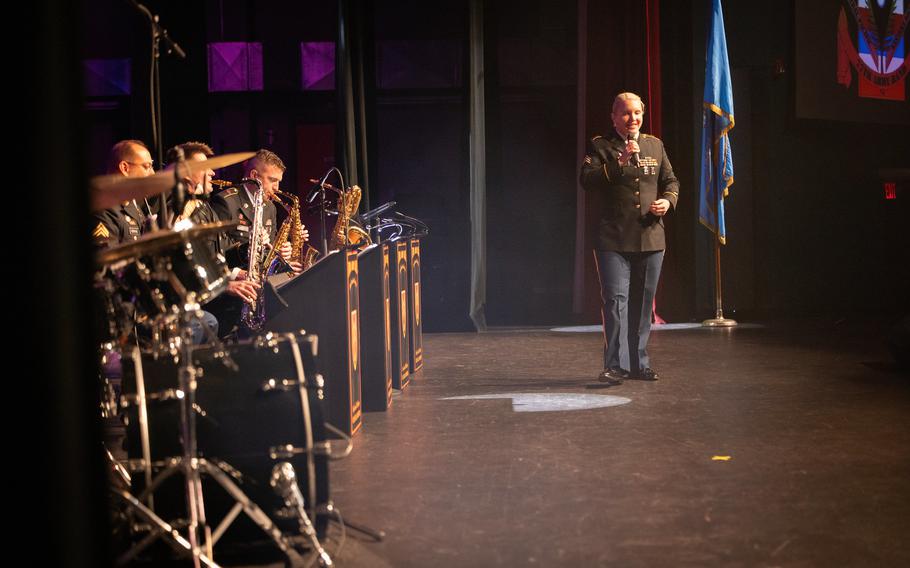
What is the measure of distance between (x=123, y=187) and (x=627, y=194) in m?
3.61

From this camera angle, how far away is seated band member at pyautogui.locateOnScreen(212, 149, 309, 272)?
5057 millimetres

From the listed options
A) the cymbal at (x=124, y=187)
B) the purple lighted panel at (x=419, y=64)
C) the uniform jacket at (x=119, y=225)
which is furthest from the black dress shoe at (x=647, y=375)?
the purple lighted panel at (x=419, y=64)

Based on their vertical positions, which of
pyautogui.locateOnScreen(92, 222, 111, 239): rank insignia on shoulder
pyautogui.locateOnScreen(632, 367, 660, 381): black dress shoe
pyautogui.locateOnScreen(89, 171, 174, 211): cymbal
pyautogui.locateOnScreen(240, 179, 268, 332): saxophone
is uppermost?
pyautogui.locateOnScreen(89, 171, 174, 211): cymbal

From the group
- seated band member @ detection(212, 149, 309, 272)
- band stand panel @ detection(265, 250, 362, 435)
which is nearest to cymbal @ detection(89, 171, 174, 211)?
band stand panel @ detection(265, 250, 362, 435)

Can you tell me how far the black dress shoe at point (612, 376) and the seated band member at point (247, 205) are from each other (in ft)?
5.99

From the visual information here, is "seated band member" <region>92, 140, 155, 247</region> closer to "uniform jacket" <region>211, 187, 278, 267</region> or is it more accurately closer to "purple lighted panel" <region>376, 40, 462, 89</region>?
"uniform jacket" <region>211, 187, 278, 267</region>

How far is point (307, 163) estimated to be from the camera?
9.41 m

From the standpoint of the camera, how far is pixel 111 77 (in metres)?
9.24

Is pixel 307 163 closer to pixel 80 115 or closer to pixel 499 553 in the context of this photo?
pixel 499 553

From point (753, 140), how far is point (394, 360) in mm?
5200

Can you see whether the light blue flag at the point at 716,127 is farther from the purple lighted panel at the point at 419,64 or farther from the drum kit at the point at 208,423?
the drum kit at the point at 208,423

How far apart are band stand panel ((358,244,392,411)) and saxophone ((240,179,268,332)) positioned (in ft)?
1.66

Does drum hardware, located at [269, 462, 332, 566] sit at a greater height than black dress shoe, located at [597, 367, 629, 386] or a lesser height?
greater

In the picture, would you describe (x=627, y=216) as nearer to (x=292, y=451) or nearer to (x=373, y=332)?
(x=373, y=332)
